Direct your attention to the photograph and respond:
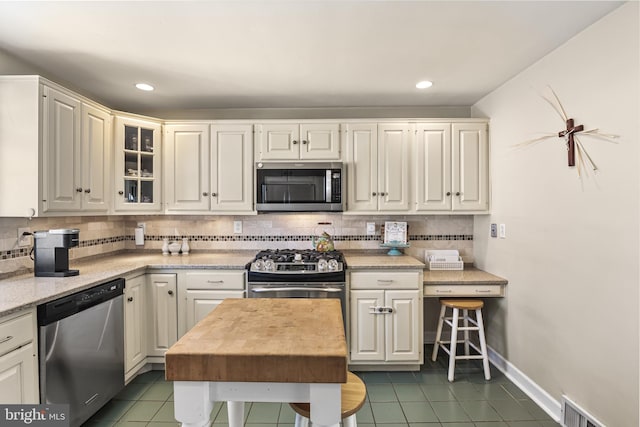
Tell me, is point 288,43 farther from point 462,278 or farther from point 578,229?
point 462,278

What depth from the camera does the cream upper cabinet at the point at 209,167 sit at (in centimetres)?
312

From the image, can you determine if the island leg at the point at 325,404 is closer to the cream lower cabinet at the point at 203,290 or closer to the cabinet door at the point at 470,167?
the cream lower cabinet at the point at 203,290

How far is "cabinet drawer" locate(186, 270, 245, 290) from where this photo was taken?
9.16 feet

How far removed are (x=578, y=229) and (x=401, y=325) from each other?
144 cm

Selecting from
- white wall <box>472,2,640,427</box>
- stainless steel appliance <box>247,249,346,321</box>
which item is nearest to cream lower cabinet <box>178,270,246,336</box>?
stainless steel appliance <box>247,249,346,321</box>

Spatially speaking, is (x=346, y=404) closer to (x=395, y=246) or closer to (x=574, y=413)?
(x=574, y=413)

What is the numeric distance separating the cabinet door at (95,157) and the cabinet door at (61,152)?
61mm

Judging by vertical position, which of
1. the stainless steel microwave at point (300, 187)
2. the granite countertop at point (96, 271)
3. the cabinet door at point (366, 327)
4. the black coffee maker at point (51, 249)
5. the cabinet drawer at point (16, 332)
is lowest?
the cabinet door at point (366, 327)

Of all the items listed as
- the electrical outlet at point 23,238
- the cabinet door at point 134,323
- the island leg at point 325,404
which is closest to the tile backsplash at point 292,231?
the cabinet door at point 134,323

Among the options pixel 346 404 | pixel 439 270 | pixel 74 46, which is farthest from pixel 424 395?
pixel 74 46

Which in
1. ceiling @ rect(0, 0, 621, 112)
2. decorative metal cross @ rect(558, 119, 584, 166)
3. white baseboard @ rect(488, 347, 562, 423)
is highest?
ceiling @ rect(0, 0, 621, 112)

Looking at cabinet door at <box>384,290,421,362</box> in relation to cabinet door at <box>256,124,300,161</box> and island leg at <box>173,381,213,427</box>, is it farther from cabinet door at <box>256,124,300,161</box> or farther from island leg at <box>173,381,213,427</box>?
island leg at <box>173,381,213,427</box>

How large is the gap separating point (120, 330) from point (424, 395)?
2.26 metres

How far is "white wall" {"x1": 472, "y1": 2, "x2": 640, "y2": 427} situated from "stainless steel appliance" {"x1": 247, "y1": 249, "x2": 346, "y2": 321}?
140cm
